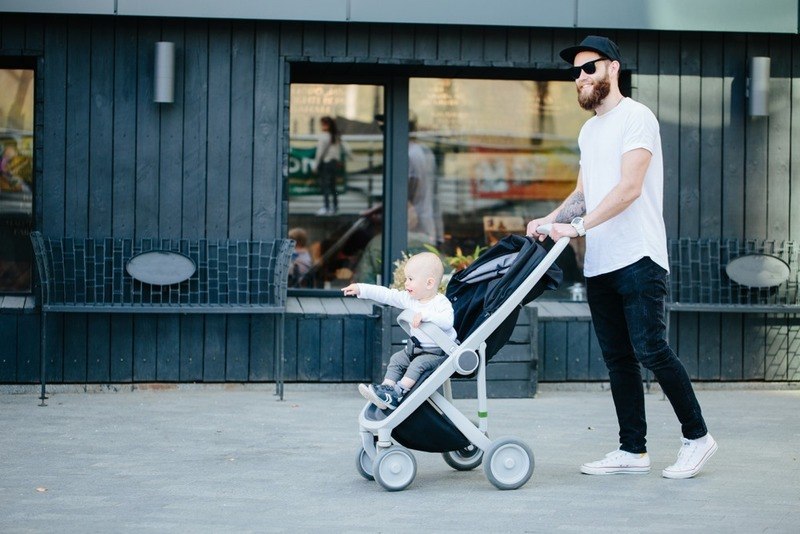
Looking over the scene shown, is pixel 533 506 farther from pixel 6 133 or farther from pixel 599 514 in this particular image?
pixel 6 133

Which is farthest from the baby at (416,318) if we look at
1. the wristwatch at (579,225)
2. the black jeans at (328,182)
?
the black jeans at (328,182)

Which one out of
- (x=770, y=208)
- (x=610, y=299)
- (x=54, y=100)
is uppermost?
(x=54, y=100)

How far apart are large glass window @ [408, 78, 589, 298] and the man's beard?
12.2 feet

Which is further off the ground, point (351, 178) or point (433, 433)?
point (351, 178)

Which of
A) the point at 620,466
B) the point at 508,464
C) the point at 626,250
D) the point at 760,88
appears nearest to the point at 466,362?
the point at 508,464

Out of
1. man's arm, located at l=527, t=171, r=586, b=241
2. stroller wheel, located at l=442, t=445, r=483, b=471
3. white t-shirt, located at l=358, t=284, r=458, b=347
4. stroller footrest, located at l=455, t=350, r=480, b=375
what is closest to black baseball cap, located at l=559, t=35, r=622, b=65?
man's arm, located at l=527, t=171, r=586, b=241

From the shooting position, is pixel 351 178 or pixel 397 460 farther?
pixel 351 178

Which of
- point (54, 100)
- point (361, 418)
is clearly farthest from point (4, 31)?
point (361, 418)

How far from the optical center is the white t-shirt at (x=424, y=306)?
19.1 ft

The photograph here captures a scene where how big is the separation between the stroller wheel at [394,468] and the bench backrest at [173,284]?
9.75ft

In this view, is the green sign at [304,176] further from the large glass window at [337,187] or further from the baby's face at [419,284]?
the baby's face at [419,284]

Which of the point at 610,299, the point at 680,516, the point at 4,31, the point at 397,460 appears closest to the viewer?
the point at 680,516

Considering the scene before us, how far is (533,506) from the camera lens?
5.54 m

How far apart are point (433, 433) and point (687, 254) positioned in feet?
13.4
